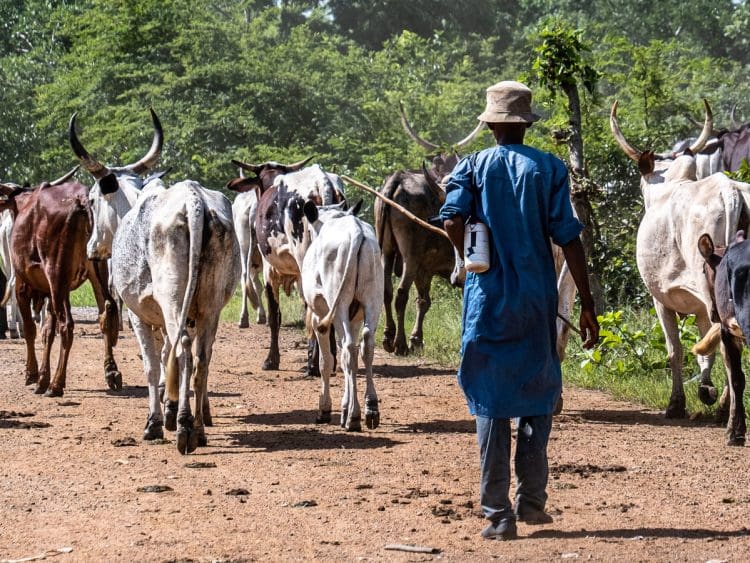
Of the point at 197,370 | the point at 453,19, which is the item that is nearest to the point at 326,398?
the point at 197,370

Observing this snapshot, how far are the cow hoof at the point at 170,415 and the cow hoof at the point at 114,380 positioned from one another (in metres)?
3.25

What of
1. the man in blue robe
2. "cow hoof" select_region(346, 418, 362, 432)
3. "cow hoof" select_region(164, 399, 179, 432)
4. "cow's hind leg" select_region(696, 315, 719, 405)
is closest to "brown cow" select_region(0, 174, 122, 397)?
"cow hoof" select_region(164, 399, 179, 432)

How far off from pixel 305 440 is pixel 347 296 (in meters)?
1.11

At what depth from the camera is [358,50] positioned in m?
30.5

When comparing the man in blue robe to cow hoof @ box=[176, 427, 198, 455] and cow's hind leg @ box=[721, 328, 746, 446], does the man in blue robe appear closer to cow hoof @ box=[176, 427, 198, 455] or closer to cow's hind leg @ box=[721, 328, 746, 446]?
cow's hind leg @ box=[721, 328, 746, 446]

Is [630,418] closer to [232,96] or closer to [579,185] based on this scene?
[579,185]

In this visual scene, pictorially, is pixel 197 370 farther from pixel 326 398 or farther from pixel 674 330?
pixel 674 330

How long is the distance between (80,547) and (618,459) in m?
3.57

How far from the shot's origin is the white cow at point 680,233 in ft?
29.2

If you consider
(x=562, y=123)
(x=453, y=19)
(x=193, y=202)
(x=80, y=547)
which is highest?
(x=453, y=19)

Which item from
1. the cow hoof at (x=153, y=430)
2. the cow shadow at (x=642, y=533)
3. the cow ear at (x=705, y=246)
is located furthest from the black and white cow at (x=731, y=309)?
the cow hoof at (x=153, y=430)

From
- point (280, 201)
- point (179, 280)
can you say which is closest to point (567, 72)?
point (280, 201)

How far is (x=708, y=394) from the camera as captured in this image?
9.48 metres

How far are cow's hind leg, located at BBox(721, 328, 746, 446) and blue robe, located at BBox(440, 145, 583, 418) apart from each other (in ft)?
8.84
